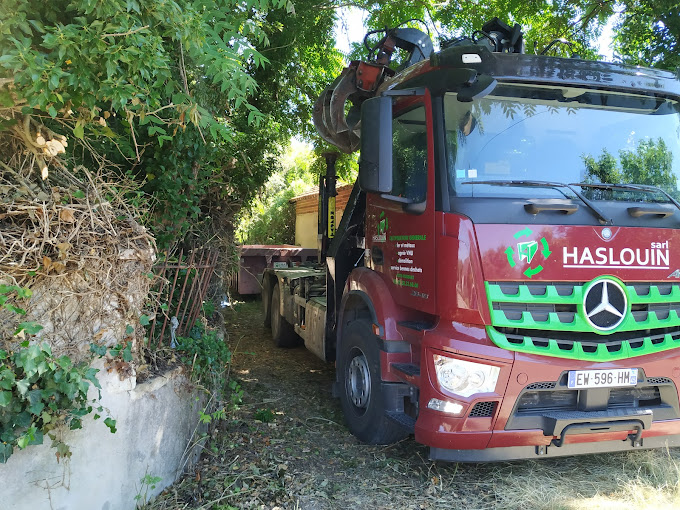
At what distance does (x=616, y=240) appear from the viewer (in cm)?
342

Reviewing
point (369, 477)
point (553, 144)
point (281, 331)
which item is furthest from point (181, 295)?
point (281, 331)

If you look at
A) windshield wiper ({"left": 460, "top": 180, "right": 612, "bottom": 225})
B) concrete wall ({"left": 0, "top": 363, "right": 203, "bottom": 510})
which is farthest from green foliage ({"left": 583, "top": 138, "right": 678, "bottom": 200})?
concrete wall ({"left": 0, "top": 363, "right": 203, "bottom": 510})

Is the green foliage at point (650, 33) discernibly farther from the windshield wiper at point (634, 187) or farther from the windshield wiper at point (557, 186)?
the windshield wiper at point (557, 186)

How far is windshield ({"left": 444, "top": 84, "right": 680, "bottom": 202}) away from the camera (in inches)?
138

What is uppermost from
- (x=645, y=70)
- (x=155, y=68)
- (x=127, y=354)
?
(x=645, y=70)

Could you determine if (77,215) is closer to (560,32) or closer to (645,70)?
(645,70)

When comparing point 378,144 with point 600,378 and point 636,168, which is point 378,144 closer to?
point 636,168

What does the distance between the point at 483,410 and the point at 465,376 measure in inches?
9.7

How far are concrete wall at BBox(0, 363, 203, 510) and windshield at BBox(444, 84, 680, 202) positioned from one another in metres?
2.34

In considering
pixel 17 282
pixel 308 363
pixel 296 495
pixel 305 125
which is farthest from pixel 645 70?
pixel 305 125

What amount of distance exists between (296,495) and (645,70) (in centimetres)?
383

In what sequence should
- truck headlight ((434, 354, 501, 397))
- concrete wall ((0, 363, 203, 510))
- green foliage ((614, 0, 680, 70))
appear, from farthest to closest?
green foliage ((614, 0, 680, 70)) → truck headlight ((434, 354, 501, 397)) → concrete wall ((0, 363, 203, 510))

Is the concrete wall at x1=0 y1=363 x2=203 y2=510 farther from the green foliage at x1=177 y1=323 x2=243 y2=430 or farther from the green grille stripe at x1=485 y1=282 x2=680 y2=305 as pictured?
the green grille stripe at x1=485 y1=282 x2=680 y2=305

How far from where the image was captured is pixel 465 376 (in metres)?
3.28
